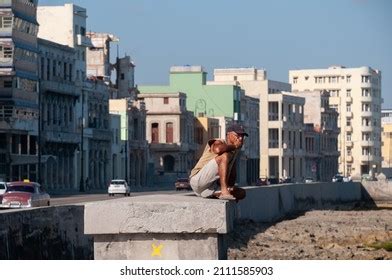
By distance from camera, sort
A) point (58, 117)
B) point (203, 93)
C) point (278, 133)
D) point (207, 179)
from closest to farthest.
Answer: point (207, 179) → point (58, 117) → point (203, 93) → point (278, 133)

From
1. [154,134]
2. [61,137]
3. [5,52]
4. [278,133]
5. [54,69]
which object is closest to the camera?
[5,52]

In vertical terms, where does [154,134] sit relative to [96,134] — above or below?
above

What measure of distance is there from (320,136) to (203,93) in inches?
1087

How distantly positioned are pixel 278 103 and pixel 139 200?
498ft

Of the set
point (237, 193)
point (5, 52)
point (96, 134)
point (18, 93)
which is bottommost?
point (237, 193)

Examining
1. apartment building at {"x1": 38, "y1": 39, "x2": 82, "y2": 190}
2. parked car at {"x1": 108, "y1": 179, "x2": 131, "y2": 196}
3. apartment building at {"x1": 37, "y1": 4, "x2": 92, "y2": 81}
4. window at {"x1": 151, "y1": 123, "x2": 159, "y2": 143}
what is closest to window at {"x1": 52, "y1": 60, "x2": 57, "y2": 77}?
apartment building at {"x1": 38, "y1": 39, "x2": 82, "y2": 190}

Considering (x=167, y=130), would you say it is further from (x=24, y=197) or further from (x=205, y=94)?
(x=24, y=197)

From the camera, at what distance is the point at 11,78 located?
8738 centimetres

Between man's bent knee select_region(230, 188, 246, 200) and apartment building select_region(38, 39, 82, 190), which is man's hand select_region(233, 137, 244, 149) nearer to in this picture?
man's bent knee select_region(230, 188, 246, 200)

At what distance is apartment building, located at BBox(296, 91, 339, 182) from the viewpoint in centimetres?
16988

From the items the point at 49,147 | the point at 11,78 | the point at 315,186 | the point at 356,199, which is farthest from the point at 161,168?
the point at 315,186

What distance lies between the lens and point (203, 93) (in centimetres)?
15000

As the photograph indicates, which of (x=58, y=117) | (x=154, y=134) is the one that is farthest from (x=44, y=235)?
(x=154, y=134)
